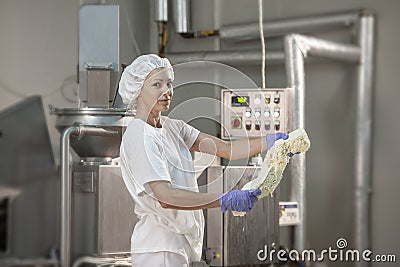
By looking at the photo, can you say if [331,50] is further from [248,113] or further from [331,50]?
[248,113]

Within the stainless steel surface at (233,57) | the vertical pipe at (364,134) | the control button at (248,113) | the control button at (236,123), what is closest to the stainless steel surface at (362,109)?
the vertical pipe at (364,134)

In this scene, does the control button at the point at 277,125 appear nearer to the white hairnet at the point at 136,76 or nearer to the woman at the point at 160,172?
the woman at the point at 160,172

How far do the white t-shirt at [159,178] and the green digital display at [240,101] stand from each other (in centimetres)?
99

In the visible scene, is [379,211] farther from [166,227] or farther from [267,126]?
[166,227]

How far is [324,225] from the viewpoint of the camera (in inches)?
160

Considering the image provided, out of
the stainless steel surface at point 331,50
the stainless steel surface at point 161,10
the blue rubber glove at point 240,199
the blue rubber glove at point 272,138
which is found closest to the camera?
the blue rubber glove at point 240,199

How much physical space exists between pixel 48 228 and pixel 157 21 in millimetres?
1472

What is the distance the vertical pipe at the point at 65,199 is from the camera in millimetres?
2820

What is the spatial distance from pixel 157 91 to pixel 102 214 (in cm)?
83

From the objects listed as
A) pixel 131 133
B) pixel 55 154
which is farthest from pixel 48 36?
pixel 131 133

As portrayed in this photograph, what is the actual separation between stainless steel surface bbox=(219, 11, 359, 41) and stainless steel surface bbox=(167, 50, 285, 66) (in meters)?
0.13

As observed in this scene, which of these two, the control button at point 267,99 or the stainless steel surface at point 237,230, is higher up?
the control button at point 267,99

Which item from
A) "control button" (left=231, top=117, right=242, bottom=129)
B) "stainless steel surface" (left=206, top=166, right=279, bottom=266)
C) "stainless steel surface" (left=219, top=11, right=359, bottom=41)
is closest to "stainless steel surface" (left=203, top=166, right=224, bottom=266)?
"stainless steel surface" (left=206, top=166, right=279, bottom=266)
